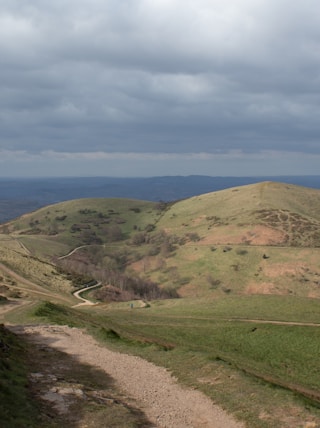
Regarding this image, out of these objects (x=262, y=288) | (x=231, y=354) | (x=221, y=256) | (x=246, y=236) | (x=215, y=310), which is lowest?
(x=262, y=288)

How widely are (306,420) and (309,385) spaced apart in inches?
499

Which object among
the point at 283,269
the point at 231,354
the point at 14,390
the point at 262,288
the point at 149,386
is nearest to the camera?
the point at 14,390

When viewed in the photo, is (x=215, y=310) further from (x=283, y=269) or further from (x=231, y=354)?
(x=283, y=269)

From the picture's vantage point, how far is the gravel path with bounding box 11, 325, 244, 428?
20.2 m

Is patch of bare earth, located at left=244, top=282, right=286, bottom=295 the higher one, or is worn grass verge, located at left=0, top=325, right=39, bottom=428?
worn grass verge, located at left=0, top=325, right=39, bottom=428

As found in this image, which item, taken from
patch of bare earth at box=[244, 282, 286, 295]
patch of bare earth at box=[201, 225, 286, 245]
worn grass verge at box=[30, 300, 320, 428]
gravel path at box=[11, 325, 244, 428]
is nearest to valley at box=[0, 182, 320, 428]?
worn grass verge at box=[30, 300, 320, 428]

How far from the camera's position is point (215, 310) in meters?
58.3

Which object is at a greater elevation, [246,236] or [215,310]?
[215,310]

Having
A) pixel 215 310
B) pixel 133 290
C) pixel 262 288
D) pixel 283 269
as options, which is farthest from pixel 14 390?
pixel 283 269

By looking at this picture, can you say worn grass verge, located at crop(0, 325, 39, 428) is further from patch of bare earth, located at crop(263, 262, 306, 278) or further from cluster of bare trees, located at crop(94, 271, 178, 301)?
patch of bare earth, located at crop(263, 262, 306, 278)

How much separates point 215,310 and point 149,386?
3461 centimetres

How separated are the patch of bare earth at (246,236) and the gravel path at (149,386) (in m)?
134

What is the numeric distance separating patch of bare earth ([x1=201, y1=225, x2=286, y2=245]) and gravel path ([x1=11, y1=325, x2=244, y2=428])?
134498 mm

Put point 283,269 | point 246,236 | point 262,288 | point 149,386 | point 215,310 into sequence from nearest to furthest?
point 149,386 → point 215,310 → point 262,288 → point 283,269 → point 246,236
